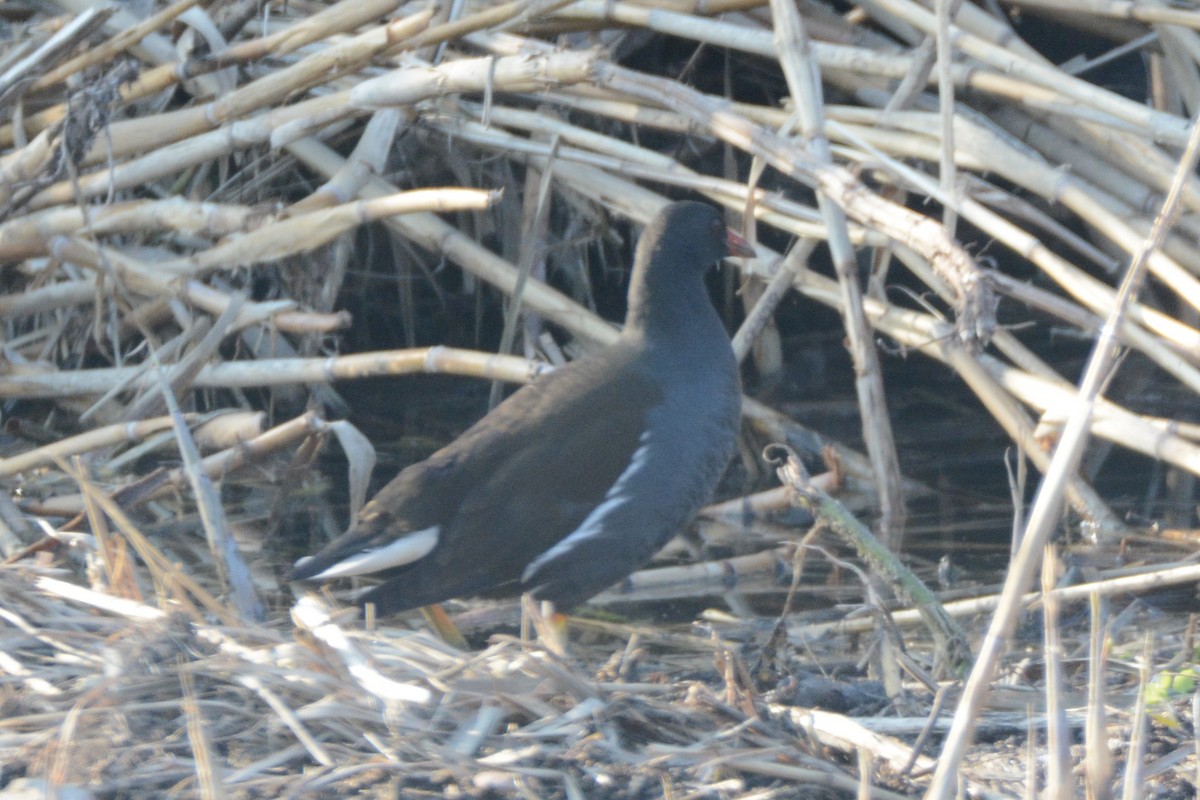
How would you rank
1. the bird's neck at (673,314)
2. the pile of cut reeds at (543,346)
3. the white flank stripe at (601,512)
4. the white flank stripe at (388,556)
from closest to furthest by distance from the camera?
1. the pile of cut reeds at (543,346)
2. the white flank stripe at (388,556)
3. the white flank stripe at (601,512)
4. the bird's neck at (673,314)

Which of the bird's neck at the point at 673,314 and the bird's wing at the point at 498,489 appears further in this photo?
the bird's neck at the point at 673,314

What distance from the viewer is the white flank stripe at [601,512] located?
9.55ft

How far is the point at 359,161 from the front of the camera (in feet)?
12.6

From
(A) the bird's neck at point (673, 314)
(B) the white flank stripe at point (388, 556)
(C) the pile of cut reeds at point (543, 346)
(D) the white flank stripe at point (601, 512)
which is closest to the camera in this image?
(C) the pile of cut reeds at point (543, 346)

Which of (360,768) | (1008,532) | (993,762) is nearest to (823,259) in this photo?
(1008,532)

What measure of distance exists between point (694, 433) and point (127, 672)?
145 cm

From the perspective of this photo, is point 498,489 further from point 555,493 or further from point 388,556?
point 388,556

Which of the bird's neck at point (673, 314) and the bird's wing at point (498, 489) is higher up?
the bird's neck at point (673, 314)

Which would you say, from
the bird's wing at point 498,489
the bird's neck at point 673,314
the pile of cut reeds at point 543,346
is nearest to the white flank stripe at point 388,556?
the bird's wing at point 498,489

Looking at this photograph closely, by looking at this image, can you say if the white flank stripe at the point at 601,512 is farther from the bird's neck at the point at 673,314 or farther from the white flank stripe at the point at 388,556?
the bird's neck at the point at 673,314

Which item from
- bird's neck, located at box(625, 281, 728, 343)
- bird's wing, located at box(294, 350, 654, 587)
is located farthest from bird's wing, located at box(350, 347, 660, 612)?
bird's neck, located at box(625, 281, 728, 343)

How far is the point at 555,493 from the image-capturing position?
2.93 metres

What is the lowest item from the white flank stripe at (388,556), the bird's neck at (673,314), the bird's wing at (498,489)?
the white flank stripe at (388,556)

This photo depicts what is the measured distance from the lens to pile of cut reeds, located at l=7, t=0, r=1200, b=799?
1719 millimetres
